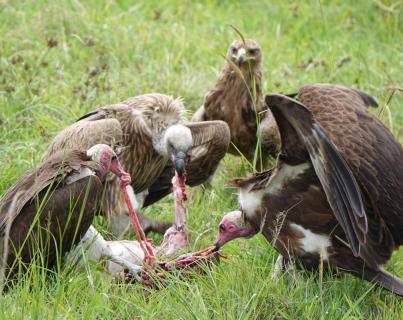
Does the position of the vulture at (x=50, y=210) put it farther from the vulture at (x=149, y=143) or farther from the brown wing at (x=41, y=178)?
the vulture at (x=149, y=143)

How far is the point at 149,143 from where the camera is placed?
6.86m

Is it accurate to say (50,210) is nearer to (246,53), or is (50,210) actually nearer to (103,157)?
(103,157)

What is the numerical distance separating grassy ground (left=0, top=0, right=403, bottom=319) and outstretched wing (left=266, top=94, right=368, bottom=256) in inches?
14.3

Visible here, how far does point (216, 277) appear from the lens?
17.5 feet

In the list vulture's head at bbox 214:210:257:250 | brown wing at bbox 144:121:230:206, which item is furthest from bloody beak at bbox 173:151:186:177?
vulture's head at bbox 214:210:257:250

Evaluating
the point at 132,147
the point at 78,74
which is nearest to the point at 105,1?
the point at 78,74

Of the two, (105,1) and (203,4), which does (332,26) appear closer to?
(203,4)

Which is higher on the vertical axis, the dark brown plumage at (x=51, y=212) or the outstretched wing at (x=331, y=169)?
the outstretched wing at (x=331, y=169)

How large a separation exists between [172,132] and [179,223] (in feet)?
2.20

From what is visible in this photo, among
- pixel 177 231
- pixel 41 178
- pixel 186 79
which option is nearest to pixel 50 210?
pixel 41 178

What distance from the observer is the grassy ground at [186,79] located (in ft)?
16.5

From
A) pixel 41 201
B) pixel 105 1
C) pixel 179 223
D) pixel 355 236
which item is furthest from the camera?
pixel 105 1

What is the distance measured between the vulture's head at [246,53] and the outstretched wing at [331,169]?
2.43 m

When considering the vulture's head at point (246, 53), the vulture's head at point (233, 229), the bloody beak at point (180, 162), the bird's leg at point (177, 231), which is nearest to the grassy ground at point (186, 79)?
the vulture's head at point (233, 229)
